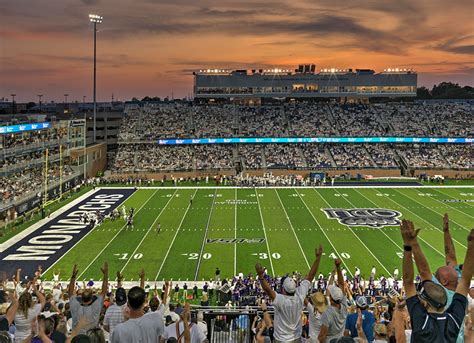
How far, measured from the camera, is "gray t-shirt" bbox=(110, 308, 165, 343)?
4219 mm

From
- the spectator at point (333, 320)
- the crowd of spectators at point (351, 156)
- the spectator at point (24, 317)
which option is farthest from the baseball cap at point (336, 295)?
the crowd of spectators at point (351, 156)

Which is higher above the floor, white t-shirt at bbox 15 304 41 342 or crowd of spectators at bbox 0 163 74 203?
white t-shirt at bbox 15 304 41 342

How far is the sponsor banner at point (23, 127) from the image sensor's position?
107 feet

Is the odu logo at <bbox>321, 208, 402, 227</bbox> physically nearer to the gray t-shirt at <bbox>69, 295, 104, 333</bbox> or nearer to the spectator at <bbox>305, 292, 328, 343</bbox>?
the spectator at <bbox>305, 292, 328, 343</bbox>

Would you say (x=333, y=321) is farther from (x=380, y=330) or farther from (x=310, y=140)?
(x=310, y=140)

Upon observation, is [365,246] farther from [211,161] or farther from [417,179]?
[211,161]

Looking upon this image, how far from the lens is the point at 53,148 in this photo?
41.2m

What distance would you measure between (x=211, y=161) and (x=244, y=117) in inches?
450

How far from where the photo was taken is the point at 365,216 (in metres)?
31.0

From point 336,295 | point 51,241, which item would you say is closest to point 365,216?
point 51,241

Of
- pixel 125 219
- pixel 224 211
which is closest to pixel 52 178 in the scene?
pixel 125 219

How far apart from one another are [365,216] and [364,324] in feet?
84.0

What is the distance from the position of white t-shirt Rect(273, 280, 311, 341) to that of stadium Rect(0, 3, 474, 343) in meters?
0.02

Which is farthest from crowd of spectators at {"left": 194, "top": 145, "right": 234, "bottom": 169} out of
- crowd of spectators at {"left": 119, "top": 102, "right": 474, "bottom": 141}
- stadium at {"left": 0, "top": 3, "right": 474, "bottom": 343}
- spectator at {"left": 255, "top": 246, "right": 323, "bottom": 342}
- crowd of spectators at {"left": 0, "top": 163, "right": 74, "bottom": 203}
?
spectator at {"left": 255, "top": 246, "right": 323, "bottom": 342}
